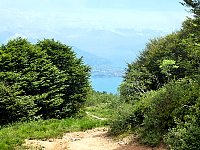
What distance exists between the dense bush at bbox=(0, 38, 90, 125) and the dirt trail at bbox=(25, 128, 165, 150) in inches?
359

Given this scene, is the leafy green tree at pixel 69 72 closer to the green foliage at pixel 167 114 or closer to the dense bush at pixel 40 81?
the dense bush at pixel 40 81

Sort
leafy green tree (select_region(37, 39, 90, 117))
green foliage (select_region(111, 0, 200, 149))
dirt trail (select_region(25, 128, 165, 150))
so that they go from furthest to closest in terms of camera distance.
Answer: leafy green tree (select_region(37, 39, 90, 117)) < dirt trail (select_region(25, 128, 165, 150)) < green foliage (select_region(111, 0, 200, 149))

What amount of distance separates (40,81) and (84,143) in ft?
43.6

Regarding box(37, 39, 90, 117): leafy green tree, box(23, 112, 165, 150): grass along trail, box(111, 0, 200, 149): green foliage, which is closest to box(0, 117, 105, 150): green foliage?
box(23, 112, 165, 150): grass along trail

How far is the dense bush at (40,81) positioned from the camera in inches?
1099

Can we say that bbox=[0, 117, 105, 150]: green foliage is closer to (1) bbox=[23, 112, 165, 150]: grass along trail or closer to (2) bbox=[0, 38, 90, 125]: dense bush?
(1) bbox=[23, 112, 165, 150]: grass along trail

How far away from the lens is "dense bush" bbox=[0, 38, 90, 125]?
27.9m

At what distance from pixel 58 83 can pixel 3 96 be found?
6748 millimetres

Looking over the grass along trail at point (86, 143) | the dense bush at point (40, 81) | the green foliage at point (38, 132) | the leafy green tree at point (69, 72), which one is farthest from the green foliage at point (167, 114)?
the leafy green tree at point (69, 72)

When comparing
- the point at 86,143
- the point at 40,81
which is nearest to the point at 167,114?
the point at 86,143

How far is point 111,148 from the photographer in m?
16.5

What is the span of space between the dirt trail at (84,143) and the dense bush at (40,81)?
359 inches

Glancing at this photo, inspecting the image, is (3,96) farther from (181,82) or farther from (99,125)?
(181,82)

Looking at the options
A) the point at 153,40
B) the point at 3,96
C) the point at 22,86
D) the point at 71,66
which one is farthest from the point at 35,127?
the point at 153,40
